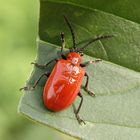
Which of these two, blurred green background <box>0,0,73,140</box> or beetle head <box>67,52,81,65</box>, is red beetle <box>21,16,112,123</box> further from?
blurred green background <box>0,0,73,140</box>

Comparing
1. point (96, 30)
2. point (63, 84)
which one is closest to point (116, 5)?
point (96, 30)

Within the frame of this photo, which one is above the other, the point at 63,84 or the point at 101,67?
the point at 101,67

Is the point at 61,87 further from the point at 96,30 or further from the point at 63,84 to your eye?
the point at 96,30

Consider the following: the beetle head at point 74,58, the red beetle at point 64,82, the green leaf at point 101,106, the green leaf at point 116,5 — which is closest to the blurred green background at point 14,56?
the beetle head at point 74,58

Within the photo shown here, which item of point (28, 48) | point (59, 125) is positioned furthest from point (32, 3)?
point (59, 125)

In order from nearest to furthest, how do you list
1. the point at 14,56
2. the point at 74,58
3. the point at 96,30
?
1. the point at 96,30
2. the point at 74,58
3. the point at 14,56

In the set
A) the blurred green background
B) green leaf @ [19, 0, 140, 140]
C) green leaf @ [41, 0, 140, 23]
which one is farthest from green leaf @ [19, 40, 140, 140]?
the blurred green background

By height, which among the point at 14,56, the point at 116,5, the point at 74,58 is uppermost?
the point at 116,5
